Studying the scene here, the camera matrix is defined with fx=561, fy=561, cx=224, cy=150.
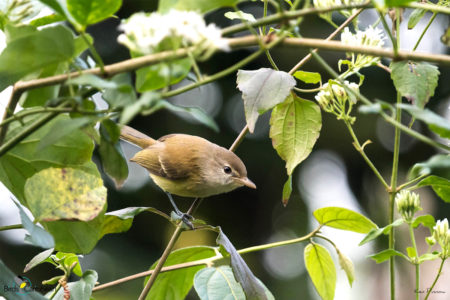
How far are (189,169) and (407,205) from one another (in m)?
1.70

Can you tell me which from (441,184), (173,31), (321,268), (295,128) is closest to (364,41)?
(295,128)

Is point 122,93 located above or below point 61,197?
above

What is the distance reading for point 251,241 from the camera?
251 inches

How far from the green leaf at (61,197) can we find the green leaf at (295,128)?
2.16ft

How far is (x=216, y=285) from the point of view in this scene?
Result: 1640 millimetres

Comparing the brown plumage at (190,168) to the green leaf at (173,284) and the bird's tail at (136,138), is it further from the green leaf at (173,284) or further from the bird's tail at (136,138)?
the green leaf at (173,284)

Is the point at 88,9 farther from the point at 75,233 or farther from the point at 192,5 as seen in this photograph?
the point at 75,233

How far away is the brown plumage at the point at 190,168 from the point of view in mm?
3043

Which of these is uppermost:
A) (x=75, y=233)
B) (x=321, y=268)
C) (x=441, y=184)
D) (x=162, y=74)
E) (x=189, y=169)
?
(x=162, y=74)

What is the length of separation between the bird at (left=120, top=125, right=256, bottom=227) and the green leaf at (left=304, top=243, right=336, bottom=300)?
117 cm

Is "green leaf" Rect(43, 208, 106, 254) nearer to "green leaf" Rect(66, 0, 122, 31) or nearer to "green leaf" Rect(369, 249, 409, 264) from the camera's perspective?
"green leaf" Rect(66, 0, 122, 31)

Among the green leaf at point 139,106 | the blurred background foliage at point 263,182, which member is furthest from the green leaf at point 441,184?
the blurred background foliage at point 263,182

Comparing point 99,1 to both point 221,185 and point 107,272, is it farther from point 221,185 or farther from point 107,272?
point 107,272

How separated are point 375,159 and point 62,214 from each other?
18.6 feet
